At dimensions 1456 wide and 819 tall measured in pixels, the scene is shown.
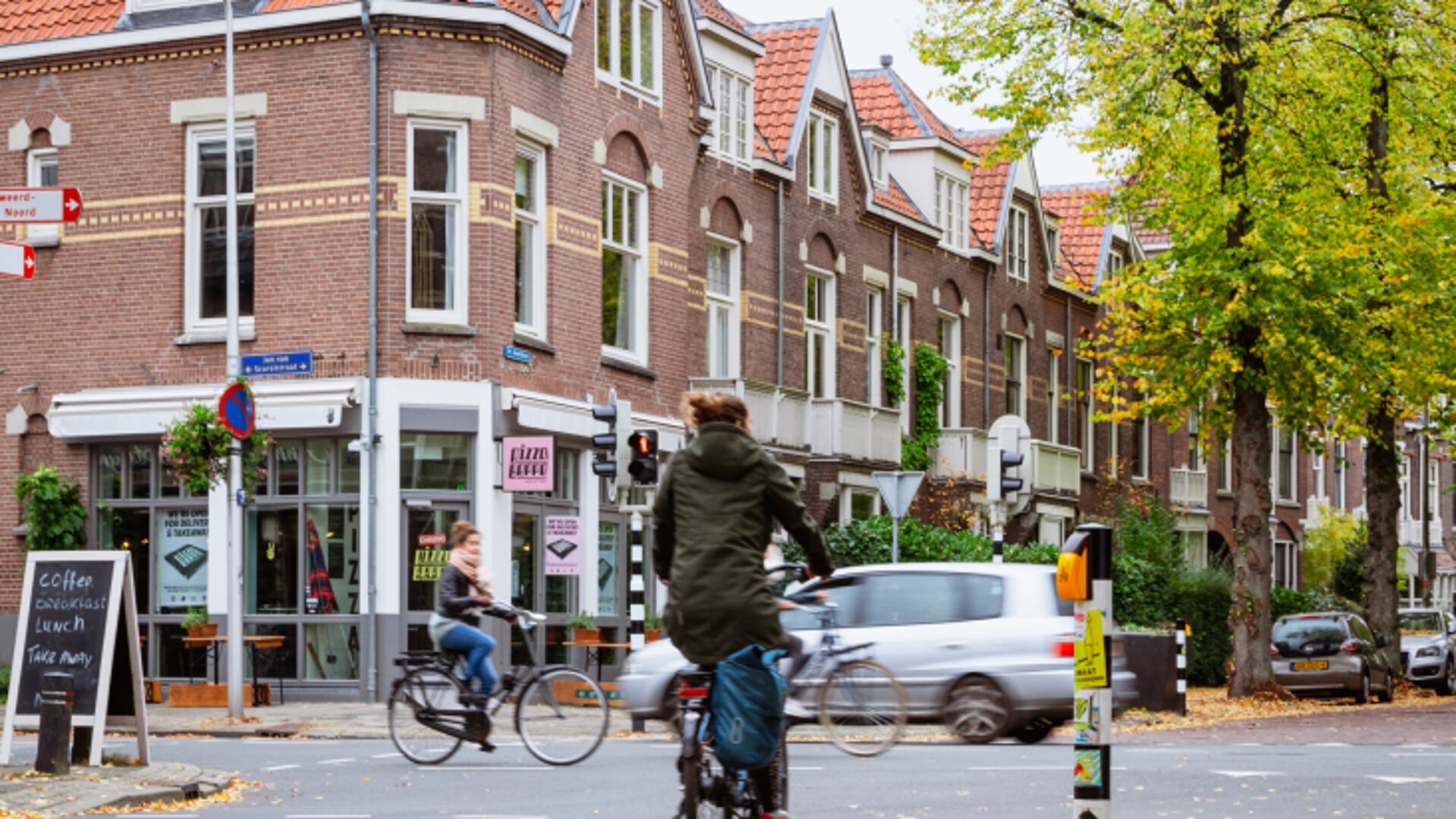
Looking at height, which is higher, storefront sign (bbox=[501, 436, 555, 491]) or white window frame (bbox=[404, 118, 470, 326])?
white window frame (bbox=[404, 118, 470, 326])

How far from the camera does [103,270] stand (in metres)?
26.0

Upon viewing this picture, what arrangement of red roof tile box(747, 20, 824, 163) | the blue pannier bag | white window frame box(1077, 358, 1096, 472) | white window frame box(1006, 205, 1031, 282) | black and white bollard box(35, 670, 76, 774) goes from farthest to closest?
white window frame box(1077, 358, 1096, 472) → white window frame box(1006, 205, 1031, 282) → red roof tile box(747, 20, 824, 163) → black and white bollard box(35, 670, 76, 774) → the blue pannier bag

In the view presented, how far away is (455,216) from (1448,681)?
20231 mm

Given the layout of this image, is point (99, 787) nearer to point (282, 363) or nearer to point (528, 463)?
point (528, 463)

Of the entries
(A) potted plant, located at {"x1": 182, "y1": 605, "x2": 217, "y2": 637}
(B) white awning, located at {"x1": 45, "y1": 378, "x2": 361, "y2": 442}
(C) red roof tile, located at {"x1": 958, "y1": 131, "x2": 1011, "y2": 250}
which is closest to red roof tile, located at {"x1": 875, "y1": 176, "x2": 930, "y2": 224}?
(C) red roof tile, located at {"x1": 958, "y1": 131, "x2": 1011, "y2": 250}

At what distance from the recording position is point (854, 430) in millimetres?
34344

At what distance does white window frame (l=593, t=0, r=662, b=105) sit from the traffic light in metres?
8.14

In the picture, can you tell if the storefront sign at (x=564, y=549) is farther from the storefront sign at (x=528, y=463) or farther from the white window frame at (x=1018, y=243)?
the white window frame at (x=1018, y=243)

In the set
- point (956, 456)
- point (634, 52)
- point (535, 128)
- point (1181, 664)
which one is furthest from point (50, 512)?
point (956, 456)

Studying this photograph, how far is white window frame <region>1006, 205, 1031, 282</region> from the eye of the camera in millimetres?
43250

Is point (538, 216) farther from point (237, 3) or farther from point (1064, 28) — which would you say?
point (1064, 28)

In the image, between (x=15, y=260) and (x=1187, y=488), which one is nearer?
(x=15, y=260)

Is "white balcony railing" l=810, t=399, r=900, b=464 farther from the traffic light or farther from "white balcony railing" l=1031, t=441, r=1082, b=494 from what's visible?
the traffic light

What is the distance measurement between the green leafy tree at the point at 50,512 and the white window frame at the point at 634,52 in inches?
350
